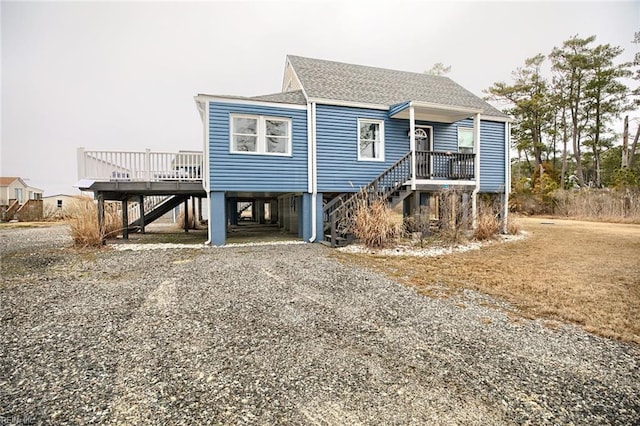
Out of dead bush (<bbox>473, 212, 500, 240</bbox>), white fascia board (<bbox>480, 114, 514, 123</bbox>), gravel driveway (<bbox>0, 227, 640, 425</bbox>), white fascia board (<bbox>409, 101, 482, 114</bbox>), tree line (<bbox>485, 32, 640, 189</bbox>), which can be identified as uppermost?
tree line (<bbox>485, 32, 640, 189</bbox>)

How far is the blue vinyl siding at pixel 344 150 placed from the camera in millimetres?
11180

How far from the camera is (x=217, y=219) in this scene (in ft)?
33.9

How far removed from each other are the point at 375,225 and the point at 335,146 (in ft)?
11.7

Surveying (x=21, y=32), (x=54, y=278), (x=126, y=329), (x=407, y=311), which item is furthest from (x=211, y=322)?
(x=21, y=32)

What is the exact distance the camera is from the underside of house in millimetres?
10203

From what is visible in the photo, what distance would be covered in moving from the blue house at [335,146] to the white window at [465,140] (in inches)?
1.6

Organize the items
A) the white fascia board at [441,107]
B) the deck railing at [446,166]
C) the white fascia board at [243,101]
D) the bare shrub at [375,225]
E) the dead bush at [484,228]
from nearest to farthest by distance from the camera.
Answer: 1. the bare shrub at [375,225]
2. the white fascia board at [243,101]
3. the white fascia board at [441,107]
4. the dead bush at [484,228]
5. the deck railing at [446,166]

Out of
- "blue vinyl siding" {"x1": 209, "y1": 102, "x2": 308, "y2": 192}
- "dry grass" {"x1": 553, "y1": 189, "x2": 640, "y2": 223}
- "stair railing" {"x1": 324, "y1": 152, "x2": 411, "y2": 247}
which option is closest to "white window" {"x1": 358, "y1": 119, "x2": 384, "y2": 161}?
"stair railing" {"x1": 324, "y1": 152, "x2": 411, "y2": 247}

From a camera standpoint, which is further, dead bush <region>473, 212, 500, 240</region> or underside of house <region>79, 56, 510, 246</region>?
dead bush <region>473, 212, 500, 240</region>

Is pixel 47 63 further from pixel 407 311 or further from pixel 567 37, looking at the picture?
pixel 567 37

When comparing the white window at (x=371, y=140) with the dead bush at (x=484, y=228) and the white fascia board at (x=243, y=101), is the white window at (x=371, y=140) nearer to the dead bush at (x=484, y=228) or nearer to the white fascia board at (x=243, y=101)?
the white fascia board at (x=243, y=101)

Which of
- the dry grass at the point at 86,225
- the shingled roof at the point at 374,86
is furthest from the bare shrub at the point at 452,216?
the dry grass at the point at 86,225

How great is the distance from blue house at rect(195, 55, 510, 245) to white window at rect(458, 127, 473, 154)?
4 centimetres

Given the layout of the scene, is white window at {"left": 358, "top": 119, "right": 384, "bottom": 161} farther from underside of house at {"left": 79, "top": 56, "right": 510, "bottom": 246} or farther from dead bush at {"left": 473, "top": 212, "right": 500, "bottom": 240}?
dead bush at {"left": 473, "top": 212, "right": 500, "bottom": 240}
